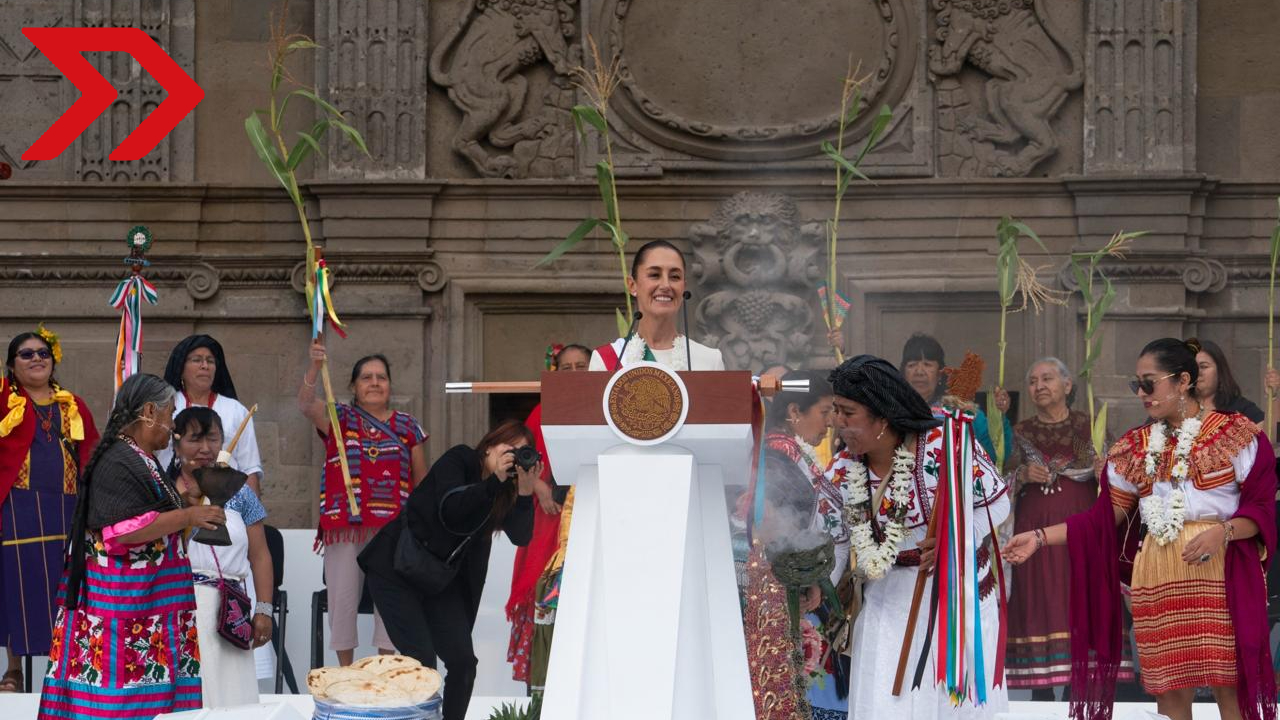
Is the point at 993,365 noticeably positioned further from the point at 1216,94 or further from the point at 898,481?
the point at 898,481

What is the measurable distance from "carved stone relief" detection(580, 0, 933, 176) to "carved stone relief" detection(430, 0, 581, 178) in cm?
29

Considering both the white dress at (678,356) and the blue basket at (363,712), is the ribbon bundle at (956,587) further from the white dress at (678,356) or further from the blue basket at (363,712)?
the blue basket at (363,712)

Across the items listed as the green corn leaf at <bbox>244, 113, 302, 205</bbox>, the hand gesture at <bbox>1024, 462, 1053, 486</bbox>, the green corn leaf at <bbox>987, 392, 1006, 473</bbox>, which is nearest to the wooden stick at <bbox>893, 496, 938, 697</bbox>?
the hand gesture at <bbox>1024, 462, 1053, 486</bbox>

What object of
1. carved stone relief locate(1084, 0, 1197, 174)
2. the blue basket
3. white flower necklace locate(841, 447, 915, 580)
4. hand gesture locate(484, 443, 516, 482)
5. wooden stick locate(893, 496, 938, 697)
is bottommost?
the blue basket

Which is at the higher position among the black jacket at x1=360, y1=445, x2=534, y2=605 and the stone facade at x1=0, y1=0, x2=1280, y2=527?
the stone facade at x1=0, y1=0, x2=1280, y2=527

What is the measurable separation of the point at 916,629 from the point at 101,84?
748 cm

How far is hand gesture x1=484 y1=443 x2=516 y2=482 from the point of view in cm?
628

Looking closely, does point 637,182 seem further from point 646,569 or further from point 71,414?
point 646,569

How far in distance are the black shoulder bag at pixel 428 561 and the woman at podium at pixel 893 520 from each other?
6.64 feet

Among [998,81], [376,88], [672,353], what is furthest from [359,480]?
[998,81]

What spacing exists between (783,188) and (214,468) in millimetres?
5248

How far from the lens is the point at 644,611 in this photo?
14.0 ft

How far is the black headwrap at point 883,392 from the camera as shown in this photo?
499cm

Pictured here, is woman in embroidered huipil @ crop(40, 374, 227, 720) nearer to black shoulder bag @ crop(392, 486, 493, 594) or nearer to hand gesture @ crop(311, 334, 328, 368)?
black shoulder bag @ crop(392, 486, 493, 594)
